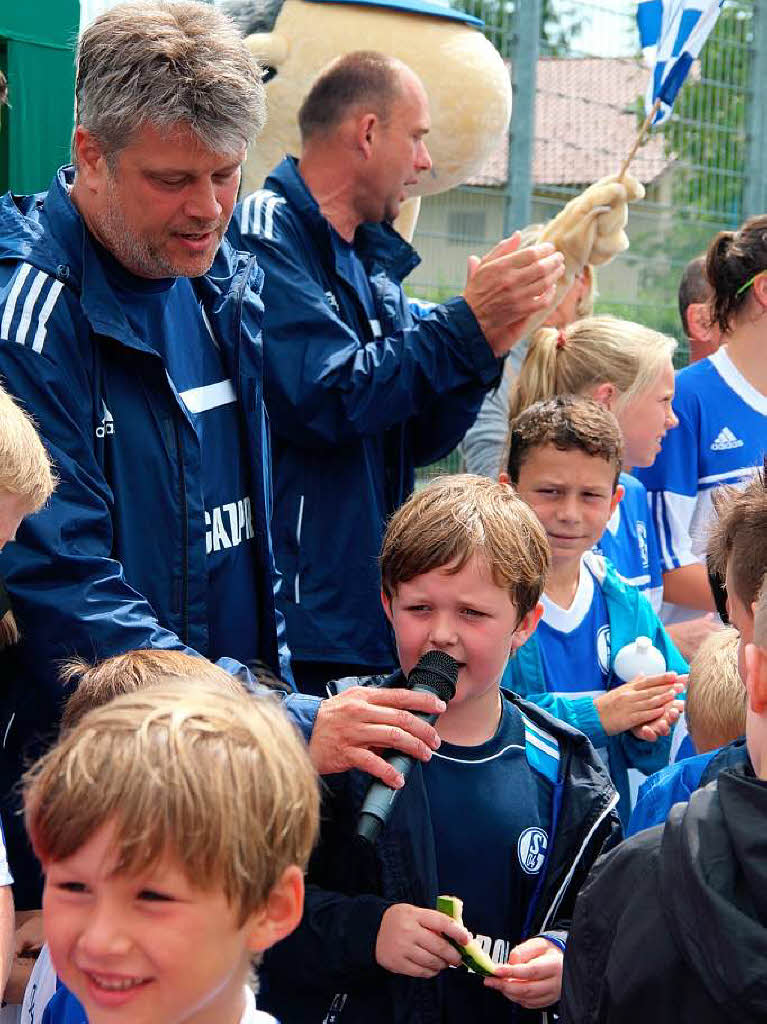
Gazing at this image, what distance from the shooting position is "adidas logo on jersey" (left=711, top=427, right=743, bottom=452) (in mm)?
4523

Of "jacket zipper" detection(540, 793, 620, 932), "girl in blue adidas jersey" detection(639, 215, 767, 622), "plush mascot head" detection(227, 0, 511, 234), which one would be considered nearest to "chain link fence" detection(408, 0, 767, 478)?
"plush mascot head" detection(227, 0, 511, 234)

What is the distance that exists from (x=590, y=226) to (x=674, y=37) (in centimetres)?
79

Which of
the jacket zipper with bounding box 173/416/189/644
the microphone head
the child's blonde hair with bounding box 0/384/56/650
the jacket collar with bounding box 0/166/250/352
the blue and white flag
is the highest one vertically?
the blue and white flag

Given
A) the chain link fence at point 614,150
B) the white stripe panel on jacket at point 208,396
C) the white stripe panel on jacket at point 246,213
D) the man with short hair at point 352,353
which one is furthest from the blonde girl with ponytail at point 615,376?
the chain link fence at point 614,150

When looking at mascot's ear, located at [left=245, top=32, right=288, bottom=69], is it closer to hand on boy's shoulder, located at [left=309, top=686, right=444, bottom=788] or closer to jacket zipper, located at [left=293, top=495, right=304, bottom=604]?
jacket zipper, located at [left=293, top=495, right=304, bottom=604]

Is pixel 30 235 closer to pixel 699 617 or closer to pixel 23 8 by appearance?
pixel 23 8

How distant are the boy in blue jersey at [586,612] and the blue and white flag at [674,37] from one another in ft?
4.59

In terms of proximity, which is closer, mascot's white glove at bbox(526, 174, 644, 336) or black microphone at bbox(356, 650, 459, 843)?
black microphone at bbox(356, 650, 459, 843)

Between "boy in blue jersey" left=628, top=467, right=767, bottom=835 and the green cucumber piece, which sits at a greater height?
"boy in blue jersey" left=628, top=467, right=767, bottom=835

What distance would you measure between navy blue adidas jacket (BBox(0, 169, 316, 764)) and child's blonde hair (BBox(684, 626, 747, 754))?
101cm

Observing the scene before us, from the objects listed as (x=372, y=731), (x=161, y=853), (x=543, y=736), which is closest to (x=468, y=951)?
(x=372, y=731)

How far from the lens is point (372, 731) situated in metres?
2.34

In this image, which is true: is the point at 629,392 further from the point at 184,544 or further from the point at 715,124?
the point at 715,124

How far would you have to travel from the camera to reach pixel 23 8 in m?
3.95
